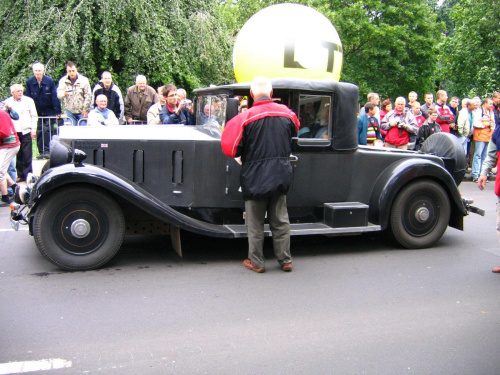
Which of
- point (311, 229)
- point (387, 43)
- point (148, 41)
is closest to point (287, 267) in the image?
point (311, 229)

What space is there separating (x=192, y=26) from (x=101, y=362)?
1467cm

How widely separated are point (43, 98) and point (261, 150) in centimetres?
693

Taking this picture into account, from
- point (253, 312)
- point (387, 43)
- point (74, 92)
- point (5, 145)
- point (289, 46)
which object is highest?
point (387, 43)

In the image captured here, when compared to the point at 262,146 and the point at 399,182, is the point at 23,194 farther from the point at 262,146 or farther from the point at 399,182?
the point at 399,182

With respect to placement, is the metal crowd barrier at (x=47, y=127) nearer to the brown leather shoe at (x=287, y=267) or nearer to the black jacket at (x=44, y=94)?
the black jacket at (x=44, y=94)

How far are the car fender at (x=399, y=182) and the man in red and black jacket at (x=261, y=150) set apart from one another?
4.41 ft

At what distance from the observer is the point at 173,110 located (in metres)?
7.32

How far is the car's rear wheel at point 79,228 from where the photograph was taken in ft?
16.0

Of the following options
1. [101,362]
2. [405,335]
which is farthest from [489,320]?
[101,362]

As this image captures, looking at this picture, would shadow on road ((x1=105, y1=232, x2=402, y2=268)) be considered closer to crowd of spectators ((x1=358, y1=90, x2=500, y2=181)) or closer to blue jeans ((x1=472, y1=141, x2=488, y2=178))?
crowd of spectators ((x1=358, y1=90, x2=500, y2=181))

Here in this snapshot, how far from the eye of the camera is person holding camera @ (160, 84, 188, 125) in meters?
7.09

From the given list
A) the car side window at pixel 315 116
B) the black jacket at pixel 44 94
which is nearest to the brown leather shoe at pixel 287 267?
the car side window at pixel 315 116

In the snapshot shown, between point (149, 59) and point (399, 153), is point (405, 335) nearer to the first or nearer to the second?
point (399, 153)

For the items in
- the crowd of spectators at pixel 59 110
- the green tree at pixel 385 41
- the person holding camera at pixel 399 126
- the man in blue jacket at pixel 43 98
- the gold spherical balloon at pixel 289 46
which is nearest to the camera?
the gold spherical balloon at pixel 289 46
